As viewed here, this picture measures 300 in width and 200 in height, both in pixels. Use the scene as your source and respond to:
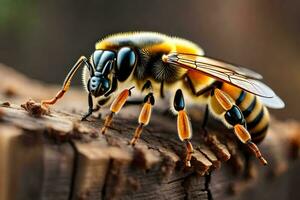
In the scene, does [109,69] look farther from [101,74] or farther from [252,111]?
[252,111]

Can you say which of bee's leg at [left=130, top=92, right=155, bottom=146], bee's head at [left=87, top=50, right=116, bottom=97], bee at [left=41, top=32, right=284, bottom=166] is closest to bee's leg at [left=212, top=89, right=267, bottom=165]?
bee at [left=41, top=32, right=284, bottom=166]

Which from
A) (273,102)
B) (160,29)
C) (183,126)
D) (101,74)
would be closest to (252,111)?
(273,102)

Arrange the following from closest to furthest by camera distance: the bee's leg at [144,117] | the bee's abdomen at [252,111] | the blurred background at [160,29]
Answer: the bee's leg at [144,117], the bee's abdomen at [252,111], the blurred background at [160,29]

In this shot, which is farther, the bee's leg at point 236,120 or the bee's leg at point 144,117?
the bee's leg at point 236,120

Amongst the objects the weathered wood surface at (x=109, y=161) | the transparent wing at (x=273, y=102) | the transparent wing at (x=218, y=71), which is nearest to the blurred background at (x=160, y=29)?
the transparent wing at (x=273, y=102)

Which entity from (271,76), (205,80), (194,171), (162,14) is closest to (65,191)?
(194,171)

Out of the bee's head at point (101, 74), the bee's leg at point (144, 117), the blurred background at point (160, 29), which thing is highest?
the bee's head at point (101, 74)

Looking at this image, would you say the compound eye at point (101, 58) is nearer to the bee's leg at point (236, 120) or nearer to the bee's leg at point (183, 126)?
the bee's leg at point (183, 126)

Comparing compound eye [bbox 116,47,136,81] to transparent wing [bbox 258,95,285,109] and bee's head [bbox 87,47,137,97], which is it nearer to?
bee's head [bbox 87,47,137,97]
